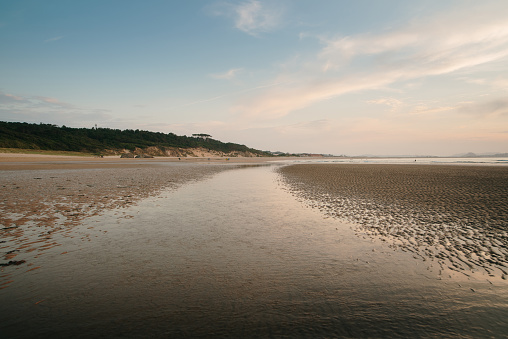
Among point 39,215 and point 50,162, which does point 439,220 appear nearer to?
point 39,215

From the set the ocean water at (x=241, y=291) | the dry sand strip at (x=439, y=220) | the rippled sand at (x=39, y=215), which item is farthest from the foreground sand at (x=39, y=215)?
the dry sand strip at (x=439, y=220)

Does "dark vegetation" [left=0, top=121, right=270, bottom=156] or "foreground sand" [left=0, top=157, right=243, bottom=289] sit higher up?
"dark vegetation" [left=0, top=121, right=270, bottom=156]

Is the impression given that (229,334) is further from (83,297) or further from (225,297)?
(83,297)

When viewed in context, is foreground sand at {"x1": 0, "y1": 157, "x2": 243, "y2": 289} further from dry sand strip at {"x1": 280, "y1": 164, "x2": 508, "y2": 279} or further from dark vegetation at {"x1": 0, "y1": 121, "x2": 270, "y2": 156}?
dark vegetation at {"x1": 0, "y1": 121, "x2": 270, "y2": 156}

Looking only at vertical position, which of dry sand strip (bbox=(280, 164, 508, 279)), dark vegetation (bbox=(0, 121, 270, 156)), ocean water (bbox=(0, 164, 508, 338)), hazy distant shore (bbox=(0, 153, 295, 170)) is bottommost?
ocean water (bbox=(0, 164, 508, 338))

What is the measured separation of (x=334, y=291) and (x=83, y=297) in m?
5.74

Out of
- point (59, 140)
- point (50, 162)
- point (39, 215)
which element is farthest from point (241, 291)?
point (59, 140)

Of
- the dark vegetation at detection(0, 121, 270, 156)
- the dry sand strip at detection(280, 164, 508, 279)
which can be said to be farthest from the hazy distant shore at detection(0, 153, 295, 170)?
the dry sand strip at detection(280, 164, 508, 279)

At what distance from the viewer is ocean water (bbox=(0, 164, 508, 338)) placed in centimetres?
455

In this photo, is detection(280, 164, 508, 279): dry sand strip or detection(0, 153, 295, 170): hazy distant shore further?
detection(0, 153, 295, 170): hazy distant shore

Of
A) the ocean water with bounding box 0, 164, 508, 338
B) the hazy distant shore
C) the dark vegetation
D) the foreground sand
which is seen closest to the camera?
the ocean water with bounding box 0, 164, 508, 338

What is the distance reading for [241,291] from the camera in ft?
19.2

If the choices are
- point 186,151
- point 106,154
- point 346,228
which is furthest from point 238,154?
point 346,228

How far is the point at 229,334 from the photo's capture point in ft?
14.2
